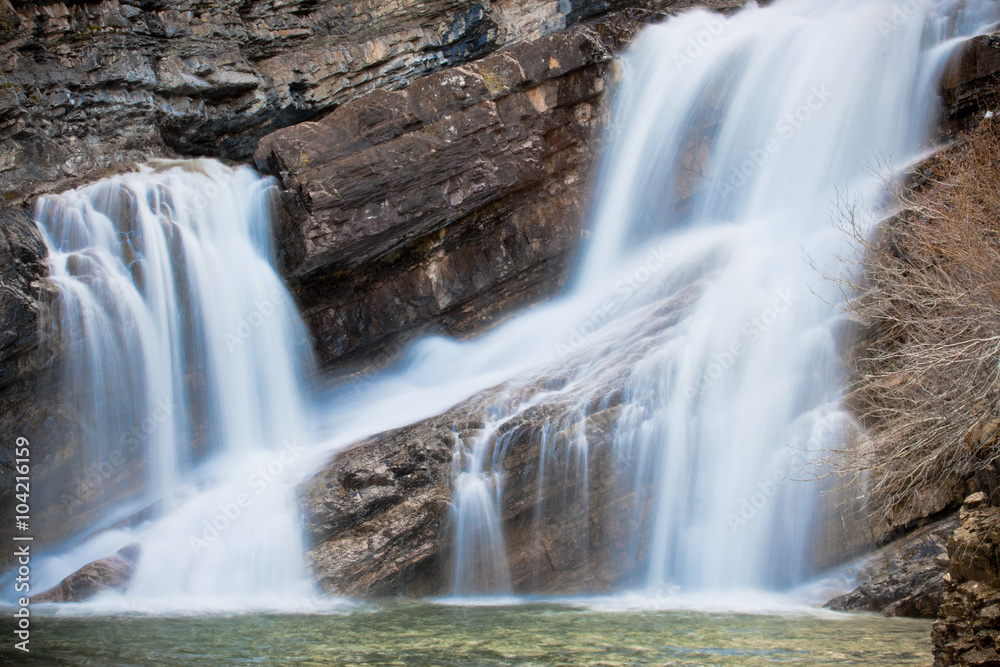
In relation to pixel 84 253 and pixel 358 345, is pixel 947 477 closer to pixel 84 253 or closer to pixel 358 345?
pixel 358 345

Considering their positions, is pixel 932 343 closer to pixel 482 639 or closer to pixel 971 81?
pixel 482 639

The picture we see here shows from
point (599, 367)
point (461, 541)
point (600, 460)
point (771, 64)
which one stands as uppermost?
point (771, 64)

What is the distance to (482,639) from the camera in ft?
26.2

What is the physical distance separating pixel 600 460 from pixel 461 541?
228cm

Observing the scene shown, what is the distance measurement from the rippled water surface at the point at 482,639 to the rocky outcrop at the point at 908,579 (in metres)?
0.32

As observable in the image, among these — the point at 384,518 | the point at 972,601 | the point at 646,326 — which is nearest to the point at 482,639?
the point at 384,518

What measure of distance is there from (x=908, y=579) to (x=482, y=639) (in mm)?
4754

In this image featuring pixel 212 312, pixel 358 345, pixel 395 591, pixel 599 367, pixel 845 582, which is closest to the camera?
pixel 845 582

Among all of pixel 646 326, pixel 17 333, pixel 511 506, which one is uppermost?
pixel 17 333

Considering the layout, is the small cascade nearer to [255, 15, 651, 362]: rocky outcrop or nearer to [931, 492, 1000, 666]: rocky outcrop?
[255, 15, 651, 362]: rocky outcrop

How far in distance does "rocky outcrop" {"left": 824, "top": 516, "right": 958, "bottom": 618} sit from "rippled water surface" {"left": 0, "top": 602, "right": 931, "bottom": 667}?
0.32 m

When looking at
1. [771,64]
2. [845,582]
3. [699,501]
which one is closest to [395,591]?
[699,501]

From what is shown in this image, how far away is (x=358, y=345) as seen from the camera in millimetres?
15938

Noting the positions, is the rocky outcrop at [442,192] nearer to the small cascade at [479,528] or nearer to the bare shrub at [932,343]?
the small cascade at [479,528]
